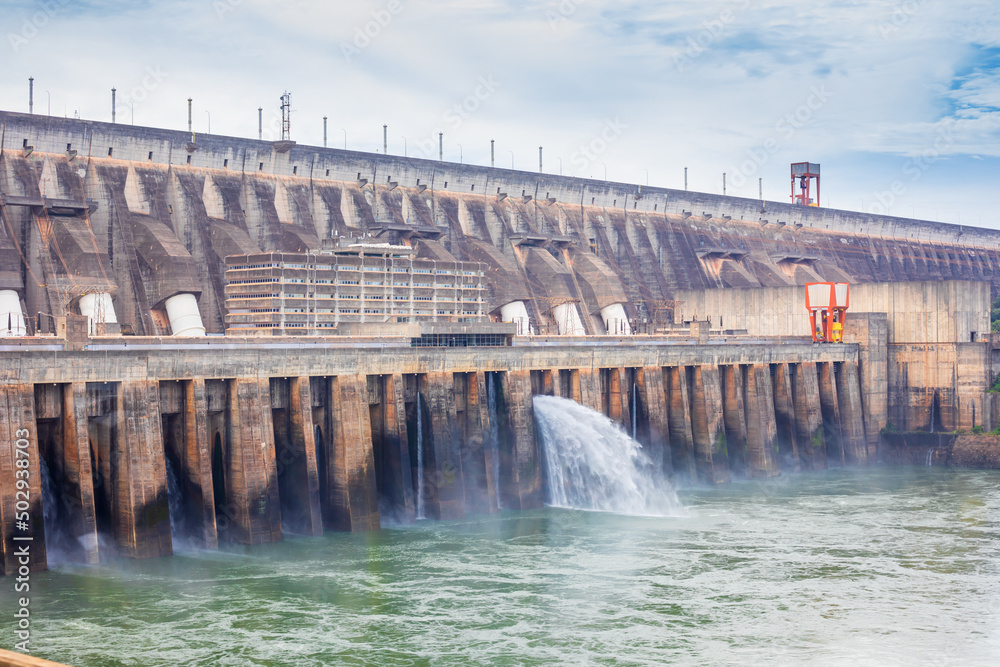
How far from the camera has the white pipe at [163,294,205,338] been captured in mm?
59375

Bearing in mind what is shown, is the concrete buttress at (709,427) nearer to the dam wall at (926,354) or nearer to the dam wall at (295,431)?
the dam wall at (295,431)

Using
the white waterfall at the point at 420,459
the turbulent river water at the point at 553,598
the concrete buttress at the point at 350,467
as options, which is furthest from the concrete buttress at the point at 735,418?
the concrete buttress at the point at 350,467

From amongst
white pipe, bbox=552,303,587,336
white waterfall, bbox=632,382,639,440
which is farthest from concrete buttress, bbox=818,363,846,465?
white pipe, bbox=552,303,587,336

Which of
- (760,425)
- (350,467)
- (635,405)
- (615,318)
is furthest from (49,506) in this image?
(615,318)

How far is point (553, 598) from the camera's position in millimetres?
32250

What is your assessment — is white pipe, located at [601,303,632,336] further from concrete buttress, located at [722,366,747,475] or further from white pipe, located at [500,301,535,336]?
concrete buttress, located at [722,366,747,475]

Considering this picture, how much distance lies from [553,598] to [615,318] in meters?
55.1

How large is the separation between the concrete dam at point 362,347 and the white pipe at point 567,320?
0.28m

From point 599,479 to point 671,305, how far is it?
48.2 meters

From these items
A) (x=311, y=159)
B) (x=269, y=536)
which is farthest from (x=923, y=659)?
(x=311, y=159)

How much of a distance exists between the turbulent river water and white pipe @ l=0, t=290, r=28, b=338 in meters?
22.0

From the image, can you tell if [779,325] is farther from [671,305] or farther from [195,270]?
[195,270]

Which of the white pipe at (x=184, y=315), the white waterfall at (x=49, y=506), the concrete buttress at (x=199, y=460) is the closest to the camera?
the white waterfall at (x=49, y=506)

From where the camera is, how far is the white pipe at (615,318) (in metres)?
85.8
